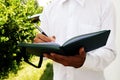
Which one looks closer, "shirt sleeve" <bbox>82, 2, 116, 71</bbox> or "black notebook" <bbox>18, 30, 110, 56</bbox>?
"black notebook" <bbox>18, 30, 110, 56</bbox>

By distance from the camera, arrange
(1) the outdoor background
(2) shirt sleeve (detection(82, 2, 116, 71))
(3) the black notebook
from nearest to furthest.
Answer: (3) the black notebook, (2) shirt sleeve (detection(82, 2, 116, 71)), (1) the outdoor background

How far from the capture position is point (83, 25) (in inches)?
81.0

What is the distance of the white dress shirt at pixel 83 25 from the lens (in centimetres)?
194

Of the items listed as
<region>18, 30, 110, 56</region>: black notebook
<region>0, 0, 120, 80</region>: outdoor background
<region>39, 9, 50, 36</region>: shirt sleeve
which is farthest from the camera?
<region>0, 0, 120, 80</region>: outdoor background

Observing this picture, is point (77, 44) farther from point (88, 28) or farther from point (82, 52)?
point (88, 28)

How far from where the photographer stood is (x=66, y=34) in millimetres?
2131

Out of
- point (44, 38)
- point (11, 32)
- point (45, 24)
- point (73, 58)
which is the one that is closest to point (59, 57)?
point (73, 58)

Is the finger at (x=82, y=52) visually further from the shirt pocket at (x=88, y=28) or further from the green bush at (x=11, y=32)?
the green bush at (x=11, y=32)

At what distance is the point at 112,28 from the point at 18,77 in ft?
12.5

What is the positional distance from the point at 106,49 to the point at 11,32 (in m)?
4.05

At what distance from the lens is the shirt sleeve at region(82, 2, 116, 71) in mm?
1923

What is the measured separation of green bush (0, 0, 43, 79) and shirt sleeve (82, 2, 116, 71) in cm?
355

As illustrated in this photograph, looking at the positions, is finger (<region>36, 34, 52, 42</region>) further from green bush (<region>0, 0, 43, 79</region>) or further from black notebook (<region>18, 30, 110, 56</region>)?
green bush (<region>0, 0, 43, 79</region>)

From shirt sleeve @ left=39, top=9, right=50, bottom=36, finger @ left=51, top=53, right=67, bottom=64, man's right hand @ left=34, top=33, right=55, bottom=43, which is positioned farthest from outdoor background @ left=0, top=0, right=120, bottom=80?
finger @ left=51, top=53, right=67, bottom=64
